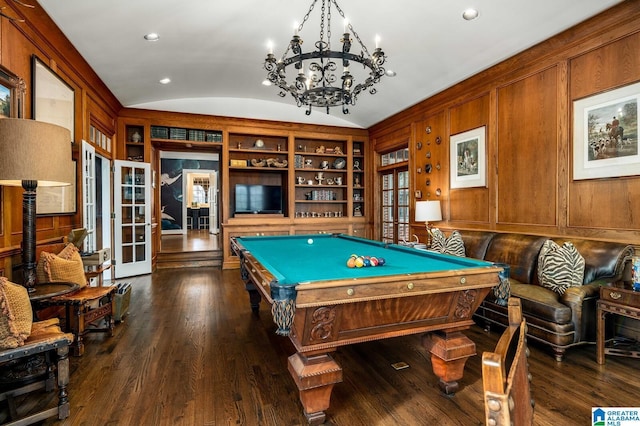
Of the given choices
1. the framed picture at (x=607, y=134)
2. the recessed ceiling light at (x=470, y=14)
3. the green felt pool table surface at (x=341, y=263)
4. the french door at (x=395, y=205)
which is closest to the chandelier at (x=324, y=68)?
the recessed ceiling light at (x=470, y=14)

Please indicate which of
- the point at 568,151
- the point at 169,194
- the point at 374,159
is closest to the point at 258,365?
the point at 568,151

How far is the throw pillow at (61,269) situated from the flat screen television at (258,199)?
13.5 feet

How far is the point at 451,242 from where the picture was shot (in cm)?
424

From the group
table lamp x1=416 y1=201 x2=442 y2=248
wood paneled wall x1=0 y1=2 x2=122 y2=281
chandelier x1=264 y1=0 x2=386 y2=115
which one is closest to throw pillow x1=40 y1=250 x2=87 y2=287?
wood paneled wall x1=0 y1=2 x2=122 y2=281

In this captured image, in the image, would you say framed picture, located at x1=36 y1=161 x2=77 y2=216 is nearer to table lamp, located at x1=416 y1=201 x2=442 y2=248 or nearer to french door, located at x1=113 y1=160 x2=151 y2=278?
french door, located at x1=113 y1=160 x2=151 y2=278

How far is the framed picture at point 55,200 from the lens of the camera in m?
3.05

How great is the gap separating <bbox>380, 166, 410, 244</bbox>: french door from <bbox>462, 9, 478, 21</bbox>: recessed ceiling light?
3.30 metres

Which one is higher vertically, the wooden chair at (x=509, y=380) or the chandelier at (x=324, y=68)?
the chandelier at (x=324, y=68)

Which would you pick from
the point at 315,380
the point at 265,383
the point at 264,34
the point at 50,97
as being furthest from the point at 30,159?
the point at 264,34

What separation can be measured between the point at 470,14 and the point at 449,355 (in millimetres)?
3165

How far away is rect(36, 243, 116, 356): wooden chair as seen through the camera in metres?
2.65

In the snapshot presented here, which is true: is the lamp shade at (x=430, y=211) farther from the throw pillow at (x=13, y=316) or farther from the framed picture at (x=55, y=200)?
the throw pillow at (x=13, y=316)

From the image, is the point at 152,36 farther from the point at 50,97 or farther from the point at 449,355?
the point at 449,355

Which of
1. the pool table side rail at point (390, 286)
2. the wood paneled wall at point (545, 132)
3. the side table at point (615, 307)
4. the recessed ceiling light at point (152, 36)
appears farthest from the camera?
the recessed ceiling light at point (152, 36)
